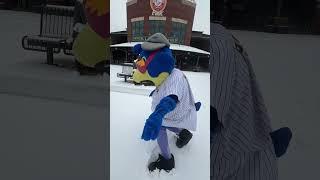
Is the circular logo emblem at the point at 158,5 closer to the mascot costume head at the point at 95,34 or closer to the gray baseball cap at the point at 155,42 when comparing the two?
the gray baseball cap at the point at 155,42

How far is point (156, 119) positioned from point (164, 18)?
0.21m

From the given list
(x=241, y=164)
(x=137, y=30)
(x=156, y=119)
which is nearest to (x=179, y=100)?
(x=156, y=119)

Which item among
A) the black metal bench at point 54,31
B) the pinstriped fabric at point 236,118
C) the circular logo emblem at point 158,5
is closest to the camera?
the circular logo emblem at point 158,5

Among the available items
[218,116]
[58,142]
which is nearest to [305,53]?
[218,116]

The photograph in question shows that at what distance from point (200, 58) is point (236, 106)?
261mm

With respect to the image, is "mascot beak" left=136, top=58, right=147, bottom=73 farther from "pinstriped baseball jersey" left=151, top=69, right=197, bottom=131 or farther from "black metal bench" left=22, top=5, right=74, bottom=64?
"black metal bench" left=22, top=5, right=74, bottom=64

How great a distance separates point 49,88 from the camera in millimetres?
1577

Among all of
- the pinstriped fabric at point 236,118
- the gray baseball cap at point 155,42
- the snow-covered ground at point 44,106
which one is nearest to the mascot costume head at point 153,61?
the gray baseball cap at point 155,42

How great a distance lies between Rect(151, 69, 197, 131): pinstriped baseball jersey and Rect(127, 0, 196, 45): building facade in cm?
8

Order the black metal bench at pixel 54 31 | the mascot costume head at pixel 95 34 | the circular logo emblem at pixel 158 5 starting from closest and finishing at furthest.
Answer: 1. the circular logo emblem at pixel 158 5
2. the mascot costume head at pixel 95 34
3. the black metal bench at pixel 54 31

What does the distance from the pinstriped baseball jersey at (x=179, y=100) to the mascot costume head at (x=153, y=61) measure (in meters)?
0.01

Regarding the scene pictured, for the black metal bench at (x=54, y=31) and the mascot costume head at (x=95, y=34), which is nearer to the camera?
the mascot costume head at (x=95, y=34)

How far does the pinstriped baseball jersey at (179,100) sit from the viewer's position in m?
1.02

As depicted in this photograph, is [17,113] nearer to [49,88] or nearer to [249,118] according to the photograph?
[49,88]
